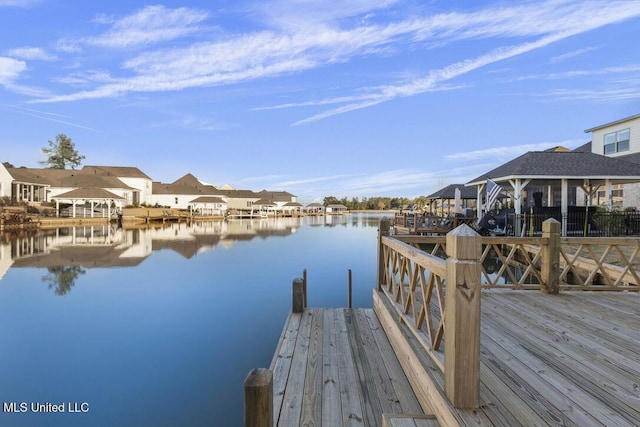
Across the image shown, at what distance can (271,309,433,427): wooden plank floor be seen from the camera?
2.83m

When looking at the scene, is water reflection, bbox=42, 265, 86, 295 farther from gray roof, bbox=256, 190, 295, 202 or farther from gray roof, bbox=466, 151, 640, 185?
gray roof, bbox=256, 190, 295, 202

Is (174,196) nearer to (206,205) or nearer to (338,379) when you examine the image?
(206,205)

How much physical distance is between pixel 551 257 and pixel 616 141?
24.3 m

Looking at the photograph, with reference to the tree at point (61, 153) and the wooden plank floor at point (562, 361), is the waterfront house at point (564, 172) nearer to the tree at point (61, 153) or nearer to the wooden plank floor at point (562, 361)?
the wooden plank floor at point (562, 361)

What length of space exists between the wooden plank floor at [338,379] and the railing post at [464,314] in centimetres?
43

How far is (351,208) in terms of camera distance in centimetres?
12706

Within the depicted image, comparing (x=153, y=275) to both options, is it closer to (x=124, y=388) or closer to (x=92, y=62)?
(x=124, y=388)

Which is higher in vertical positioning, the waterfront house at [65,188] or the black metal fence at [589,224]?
the waterfront house at [65,188]

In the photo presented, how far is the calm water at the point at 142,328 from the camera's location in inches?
203

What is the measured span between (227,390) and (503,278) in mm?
11647

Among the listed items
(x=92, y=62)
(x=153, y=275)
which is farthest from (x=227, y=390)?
(x=92, y=62)

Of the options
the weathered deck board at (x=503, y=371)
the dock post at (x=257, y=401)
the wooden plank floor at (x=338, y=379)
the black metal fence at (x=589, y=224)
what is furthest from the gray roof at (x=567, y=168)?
the dock post at (x=257, y=401)

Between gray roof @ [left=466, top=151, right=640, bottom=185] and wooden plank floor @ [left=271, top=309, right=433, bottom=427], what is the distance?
1539cm

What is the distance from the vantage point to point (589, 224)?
1730 centimetres
